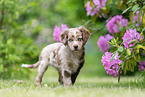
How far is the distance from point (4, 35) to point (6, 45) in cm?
69

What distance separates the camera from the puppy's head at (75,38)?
177 inches

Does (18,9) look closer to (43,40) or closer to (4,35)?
(4,35)

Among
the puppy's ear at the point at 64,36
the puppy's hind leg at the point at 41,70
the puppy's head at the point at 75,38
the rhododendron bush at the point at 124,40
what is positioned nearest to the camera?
the rhododendron bush at the point at 124,40

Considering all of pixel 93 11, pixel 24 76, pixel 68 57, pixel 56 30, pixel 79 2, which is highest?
pixel 79 2

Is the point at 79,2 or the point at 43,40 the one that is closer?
the point at 79,2

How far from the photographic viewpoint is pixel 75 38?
460 cm

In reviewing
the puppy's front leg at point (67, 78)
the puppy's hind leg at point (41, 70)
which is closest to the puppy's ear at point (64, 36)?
the puppy's front leg at point (67, 78)

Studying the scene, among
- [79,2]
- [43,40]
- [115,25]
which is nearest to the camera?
[115,25]

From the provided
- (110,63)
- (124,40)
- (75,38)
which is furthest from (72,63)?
(124,40)

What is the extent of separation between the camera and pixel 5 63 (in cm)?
790

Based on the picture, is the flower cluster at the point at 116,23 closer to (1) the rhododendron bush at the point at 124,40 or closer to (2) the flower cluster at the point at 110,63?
(1) the rhododendron bush at the point at 124,40

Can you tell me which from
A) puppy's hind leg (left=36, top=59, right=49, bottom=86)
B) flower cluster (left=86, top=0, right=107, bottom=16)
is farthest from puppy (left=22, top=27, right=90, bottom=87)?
flower cluster (left=86, top=0, right=107, bottom=16)

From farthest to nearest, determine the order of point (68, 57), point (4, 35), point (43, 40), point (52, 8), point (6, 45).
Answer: point (52, 8), point (43, 40), point (4, 35), point (6, 45), point (68, 57)

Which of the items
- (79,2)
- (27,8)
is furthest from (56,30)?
(79,2)
